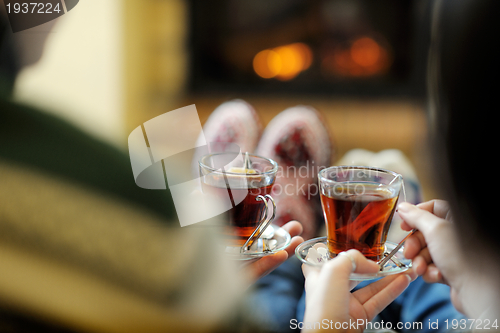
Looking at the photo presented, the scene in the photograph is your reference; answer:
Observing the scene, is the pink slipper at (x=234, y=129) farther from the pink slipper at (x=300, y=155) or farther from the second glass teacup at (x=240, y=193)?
the second glass teacup at (x=240, y=193)

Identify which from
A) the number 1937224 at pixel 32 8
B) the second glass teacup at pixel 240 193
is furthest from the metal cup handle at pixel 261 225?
the number 1937224 at pixel 32 8

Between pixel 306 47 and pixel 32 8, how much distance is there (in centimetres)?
196

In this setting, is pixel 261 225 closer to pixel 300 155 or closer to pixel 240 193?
pixel 240 193

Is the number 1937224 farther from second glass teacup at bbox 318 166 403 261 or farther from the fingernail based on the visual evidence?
the fingernail

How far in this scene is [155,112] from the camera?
2369 mm

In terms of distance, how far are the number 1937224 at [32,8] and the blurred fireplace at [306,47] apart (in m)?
1.85

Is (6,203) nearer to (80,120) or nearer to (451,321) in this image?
(80,120)

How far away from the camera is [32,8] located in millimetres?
469

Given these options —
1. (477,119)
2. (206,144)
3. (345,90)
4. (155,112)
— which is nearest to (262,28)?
(345,90)

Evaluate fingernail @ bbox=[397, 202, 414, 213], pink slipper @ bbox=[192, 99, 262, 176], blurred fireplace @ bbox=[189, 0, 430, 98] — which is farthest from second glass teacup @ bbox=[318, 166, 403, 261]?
blurred fireplace @ bbox=[189, 0, 430, 98]

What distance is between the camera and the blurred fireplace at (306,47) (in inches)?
86.0

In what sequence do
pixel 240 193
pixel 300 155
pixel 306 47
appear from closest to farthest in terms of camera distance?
pixel 240 193 < pixel 300 155 < pixel 306 47

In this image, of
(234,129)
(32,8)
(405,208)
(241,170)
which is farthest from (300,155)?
(32,8)

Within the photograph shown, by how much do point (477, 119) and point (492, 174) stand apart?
40 millimetres
